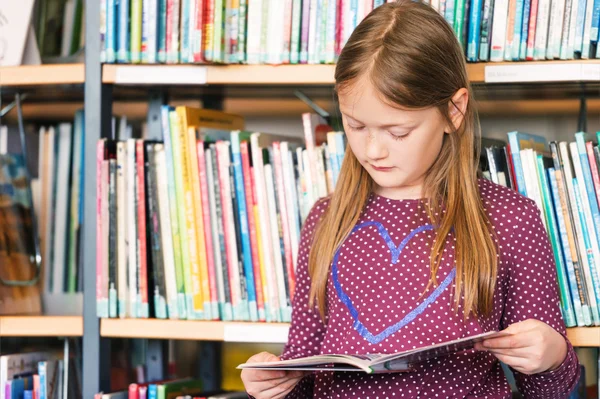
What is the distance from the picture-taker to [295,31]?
1405 millimetres

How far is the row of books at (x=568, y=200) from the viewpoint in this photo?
4.28 feet

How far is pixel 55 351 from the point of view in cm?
181

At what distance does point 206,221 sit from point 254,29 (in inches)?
13.2

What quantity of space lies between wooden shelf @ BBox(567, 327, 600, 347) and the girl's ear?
385 millimetres

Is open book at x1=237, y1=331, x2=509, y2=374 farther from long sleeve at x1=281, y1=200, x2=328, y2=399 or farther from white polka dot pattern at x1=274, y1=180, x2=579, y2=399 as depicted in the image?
long sleeve at x1=281, y1=200, x2=328, y2=399

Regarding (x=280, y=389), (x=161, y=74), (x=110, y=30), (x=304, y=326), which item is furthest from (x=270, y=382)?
(x=110, y=30)


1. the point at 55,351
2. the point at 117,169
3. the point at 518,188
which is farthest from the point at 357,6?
the point at 55,351

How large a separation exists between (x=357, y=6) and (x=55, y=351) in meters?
0.99

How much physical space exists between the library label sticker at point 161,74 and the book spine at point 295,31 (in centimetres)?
15

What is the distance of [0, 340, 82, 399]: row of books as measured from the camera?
1470 millimetres

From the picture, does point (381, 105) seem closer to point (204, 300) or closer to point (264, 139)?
point (264, 139)

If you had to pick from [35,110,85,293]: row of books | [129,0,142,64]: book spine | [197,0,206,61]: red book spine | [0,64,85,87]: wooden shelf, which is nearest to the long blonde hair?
[197,0,206,61]: red book spine

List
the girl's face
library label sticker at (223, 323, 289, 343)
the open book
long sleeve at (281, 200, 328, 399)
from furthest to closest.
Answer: library label sticker at (223, 323, 289, 343) < long sleeve at (281, 200, 328, 399) < the girl's face < the open book

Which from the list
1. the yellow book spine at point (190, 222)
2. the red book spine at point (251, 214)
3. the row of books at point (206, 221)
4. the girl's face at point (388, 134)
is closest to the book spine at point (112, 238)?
the row of books at point (206, 221)
